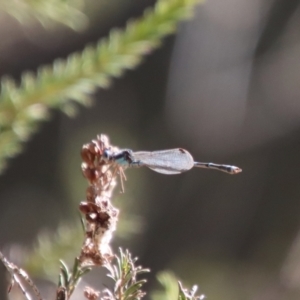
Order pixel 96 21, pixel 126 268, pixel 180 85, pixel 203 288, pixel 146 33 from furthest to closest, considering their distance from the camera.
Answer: pixel 180 85, pixel 96 21, pixel 203 288, pixel 146 33, pixel 126 268

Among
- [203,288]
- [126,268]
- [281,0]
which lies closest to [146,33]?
[126,268]

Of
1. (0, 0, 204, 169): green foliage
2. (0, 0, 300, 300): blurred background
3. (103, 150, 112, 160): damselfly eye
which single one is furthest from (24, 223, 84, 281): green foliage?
(0, 0, 300, 300): blurred background

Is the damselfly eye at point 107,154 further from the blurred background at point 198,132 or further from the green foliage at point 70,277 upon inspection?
the blurred background at point 198,132

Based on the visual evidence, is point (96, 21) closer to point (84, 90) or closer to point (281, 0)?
point (281, 0)

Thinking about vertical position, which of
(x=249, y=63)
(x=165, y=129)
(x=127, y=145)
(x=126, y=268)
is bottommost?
(x=126, y=268)

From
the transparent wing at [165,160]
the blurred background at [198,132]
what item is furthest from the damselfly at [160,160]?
the blurred background at [198,132]

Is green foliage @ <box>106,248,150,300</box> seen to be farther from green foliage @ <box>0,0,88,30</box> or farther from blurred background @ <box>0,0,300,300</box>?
blurred background @ <box>0,0,300,300</box>

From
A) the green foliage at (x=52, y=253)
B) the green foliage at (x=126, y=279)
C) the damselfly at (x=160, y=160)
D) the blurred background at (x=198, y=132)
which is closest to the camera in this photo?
the green foliage at (x=126, y=279)
